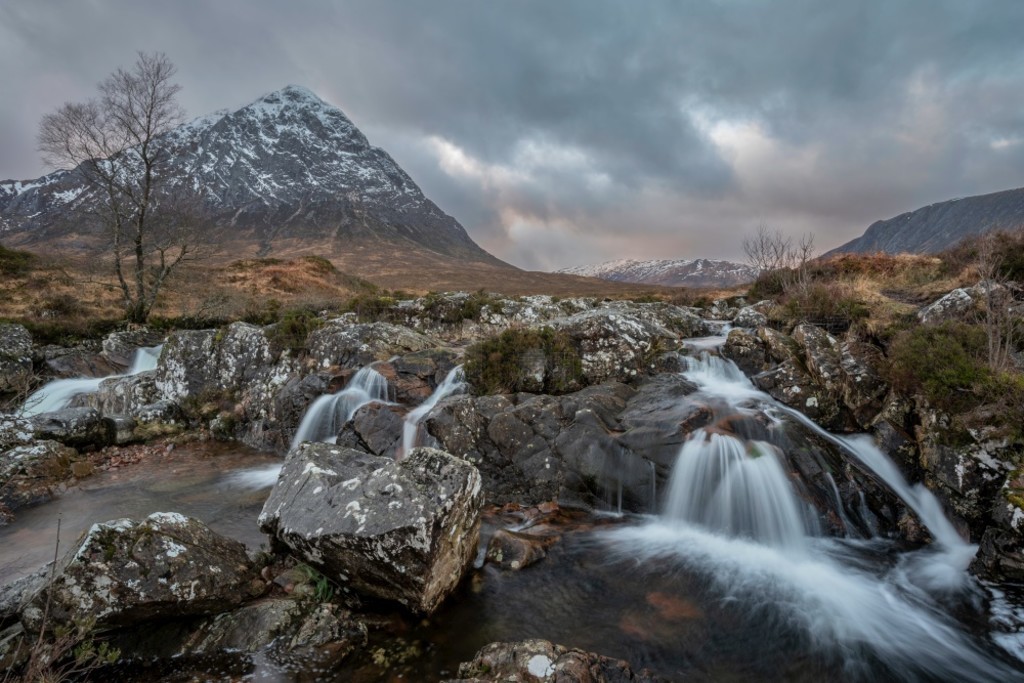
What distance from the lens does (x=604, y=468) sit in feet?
27.8

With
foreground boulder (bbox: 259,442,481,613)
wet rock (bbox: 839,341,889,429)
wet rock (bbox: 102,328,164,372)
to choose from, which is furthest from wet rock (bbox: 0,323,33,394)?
wet rock (bbox: 839,341,889,429)

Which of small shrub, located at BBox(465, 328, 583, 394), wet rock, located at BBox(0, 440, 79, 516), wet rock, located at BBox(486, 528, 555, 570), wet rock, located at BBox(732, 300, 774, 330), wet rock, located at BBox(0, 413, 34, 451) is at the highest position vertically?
wet rock, located at BBox(732, 300, 774, 330)

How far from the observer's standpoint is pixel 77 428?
1100cm

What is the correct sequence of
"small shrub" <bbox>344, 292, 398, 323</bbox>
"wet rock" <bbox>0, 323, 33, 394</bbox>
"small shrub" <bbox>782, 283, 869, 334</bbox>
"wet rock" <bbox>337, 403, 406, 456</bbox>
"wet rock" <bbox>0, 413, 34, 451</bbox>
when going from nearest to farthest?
"wet rock" <bbox>0, 413, 34, 451</bbox> < "wet rock" <bbox>337, 403, 406, 456</bbox> < "small shrub" <bbox>782, 283, 869, 334</bbox> < "wet rock" <bbox>0, 323, 33, 394</bbox> < "small shrub" <bbox>344, 292, 398, 323</bbox>

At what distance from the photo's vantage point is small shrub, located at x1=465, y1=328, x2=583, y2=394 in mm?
11680

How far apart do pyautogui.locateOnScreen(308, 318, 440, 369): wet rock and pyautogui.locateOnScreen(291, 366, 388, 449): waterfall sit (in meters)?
1.13

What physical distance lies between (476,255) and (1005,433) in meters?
169

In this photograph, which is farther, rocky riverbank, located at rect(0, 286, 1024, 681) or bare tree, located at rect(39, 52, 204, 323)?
bare tree, located at rect(39, 52, 204, 323)

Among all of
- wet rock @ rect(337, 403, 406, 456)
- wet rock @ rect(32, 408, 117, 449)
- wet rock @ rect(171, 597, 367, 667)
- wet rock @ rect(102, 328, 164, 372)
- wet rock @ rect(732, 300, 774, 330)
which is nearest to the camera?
wet rock @ rect(171, 597, 367, 667)

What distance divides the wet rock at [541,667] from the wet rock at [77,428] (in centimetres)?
1216

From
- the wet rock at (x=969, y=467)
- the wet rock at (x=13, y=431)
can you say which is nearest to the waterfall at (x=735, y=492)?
the wet rock at (x=969, y=467)

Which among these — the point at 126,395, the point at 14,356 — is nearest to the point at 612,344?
the point at 126,395

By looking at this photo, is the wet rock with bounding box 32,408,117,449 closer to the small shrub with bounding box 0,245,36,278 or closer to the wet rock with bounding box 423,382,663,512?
the wet rock with bounding box 423,382,663,512

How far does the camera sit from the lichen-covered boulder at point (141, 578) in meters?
4.23
